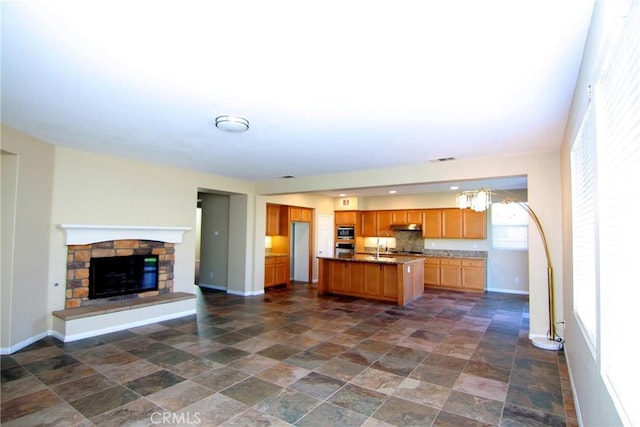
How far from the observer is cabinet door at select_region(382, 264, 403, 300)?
21.9 feet

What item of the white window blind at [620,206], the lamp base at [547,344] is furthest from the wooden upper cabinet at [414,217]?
the white window blind at [620,206]

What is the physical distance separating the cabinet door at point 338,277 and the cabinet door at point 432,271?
102 inches

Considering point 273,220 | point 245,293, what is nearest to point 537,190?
point 273,220

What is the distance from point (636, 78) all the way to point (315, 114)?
2.39m

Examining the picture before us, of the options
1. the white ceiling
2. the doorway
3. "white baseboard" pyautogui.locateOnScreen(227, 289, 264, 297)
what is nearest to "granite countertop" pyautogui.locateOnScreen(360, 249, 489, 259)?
the doorway

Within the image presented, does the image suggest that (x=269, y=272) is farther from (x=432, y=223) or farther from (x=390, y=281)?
A: (x=432, y=223)

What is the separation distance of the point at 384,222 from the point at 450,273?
7.41ft

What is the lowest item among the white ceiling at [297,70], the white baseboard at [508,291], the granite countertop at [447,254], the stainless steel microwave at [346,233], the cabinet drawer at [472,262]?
the white baseboard at [508,291]

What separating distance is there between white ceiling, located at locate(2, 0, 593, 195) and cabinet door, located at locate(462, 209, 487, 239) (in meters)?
4.42

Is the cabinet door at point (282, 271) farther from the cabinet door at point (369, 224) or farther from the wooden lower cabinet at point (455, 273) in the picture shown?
the wooden lower cabinet at point (455, 273)

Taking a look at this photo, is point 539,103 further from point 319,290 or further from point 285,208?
point 285,208

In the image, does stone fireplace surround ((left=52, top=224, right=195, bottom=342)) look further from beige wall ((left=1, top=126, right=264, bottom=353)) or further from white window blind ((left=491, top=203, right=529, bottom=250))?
white window blind ((left=491, top=203, right=529, bottom=250))

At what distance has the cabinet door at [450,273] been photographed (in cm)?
832

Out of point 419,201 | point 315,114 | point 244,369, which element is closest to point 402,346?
point 244,369
